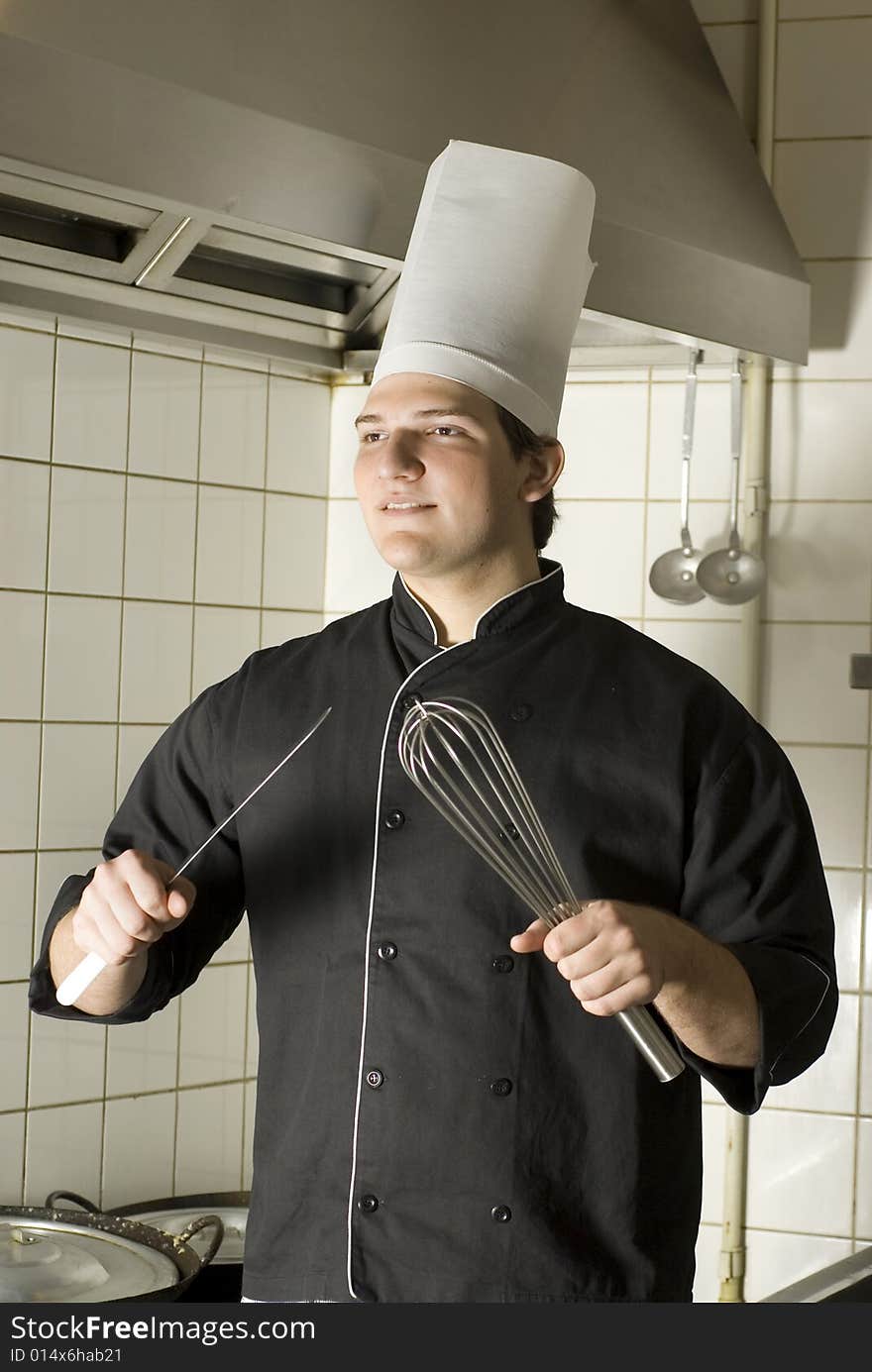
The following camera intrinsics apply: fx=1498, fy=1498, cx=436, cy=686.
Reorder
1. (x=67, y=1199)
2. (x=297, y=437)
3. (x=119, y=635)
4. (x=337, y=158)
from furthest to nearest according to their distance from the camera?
(x=297, y=437)
(x=119, y=635)
(x=67, y=1199)
(x=337, y=158)

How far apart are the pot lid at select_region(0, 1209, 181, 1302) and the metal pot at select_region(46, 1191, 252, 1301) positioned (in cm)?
10

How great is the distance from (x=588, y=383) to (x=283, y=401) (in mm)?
377

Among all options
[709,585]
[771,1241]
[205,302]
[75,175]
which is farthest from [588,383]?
[771,1241]

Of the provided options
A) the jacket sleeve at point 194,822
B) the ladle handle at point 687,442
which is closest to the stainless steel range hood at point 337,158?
the ladle handle at point 687,442

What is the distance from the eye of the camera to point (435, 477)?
3.25ft

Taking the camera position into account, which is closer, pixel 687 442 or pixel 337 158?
pixel 337 158

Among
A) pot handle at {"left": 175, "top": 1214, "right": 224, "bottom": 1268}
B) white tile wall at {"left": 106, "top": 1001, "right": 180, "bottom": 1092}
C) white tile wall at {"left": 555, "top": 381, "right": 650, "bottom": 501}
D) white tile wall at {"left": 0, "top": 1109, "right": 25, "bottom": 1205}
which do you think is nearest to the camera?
pot handle at {"left": 175, "top": 1214, "right": 224, "bottom": 1268}

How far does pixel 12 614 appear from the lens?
1565mm

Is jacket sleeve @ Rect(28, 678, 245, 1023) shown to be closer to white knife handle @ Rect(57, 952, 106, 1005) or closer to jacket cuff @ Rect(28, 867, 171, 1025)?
jacket cuff @ Rect(28, 867, 171, 1025)

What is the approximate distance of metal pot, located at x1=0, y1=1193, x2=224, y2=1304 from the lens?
49.1 inches

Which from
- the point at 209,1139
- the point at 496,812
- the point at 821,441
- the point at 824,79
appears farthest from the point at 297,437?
the point at 496,812

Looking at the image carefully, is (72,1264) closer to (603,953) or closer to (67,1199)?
(67,1199)

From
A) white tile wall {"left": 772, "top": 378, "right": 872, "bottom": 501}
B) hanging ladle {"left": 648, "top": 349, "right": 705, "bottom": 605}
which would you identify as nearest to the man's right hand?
hanging ladle {"left": 648, "top": 349, "right": 705, "bottom": 605}

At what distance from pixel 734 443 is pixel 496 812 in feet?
2.84
